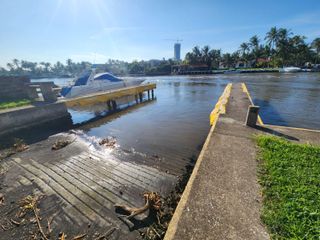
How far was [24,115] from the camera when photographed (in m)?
10.7

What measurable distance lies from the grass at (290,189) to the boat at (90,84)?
19.4 metres

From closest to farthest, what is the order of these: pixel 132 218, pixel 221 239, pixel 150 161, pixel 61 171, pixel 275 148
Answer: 1. pixel 221 239
2. pixel 132 218
3. pixel 275 148
4. pixel 61 171
5. pixel 150 161

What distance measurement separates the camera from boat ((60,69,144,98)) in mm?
19609

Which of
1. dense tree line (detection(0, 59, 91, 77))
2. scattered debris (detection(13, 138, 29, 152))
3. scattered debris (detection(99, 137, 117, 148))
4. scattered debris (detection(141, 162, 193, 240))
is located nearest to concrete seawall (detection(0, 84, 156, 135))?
scattered debris (detection(13, 138, 29, 152))

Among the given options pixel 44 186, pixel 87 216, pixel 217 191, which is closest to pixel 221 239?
pixel 217 191

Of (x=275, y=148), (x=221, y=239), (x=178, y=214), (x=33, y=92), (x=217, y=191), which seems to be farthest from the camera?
(x=33, y=92)

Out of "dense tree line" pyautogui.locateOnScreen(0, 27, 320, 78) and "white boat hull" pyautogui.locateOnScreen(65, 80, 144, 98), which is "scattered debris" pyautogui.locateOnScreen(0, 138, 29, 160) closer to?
"white boat hull" pyautogui.locateOnScreen(65, 80, 144, 98)

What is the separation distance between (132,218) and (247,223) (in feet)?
7.63

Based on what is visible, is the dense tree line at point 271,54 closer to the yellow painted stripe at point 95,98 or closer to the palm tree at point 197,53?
the palm tree at point 197,53

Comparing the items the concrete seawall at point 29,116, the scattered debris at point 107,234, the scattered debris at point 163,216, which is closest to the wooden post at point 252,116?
the scattered debris at point 163,216

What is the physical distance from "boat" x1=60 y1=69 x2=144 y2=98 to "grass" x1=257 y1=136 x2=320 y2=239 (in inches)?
766

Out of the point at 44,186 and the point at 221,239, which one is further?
the point at 44,186

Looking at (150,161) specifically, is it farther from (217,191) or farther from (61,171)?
(217,191)

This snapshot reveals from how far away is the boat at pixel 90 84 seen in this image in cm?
1961
